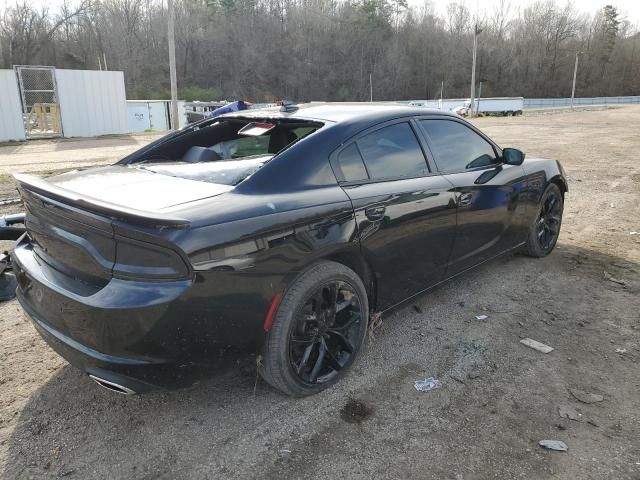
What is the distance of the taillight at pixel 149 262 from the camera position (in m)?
2.09

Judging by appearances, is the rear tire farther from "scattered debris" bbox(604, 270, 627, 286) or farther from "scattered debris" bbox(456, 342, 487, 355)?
"scattered debris" bbox(456, 342, 487, 355)

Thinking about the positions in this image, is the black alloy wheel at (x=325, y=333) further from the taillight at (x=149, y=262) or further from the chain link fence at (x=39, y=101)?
the chain link fence at (x=39, y=101)

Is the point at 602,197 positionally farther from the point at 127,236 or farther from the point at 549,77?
the point at 549,77

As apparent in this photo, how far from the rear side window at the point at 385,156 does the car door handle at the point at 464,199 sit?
0.35 meters

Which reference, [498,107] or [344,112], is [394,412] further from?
[498,107]

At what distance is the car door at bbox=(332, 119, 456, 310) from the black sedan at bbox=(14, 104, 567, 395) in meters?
0.01

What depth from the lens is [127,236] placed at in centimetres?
212

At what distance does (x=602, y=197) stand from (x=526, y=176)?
15.0 feet

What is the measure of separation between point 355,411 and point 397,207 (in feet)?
A: 3.95

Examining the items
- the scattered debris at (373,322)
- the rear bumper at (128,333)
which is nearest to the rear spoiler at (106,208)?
the rear bumper at (128,333)

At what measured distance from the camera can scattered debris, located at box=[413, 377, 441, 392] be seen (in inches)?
112

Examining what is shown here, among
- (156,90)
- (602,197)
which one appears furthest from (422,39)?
(602,197)

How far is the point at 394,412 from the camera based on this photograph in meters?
2.63

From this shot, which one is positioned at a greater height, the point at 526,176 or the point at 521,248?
the point at 526,176
